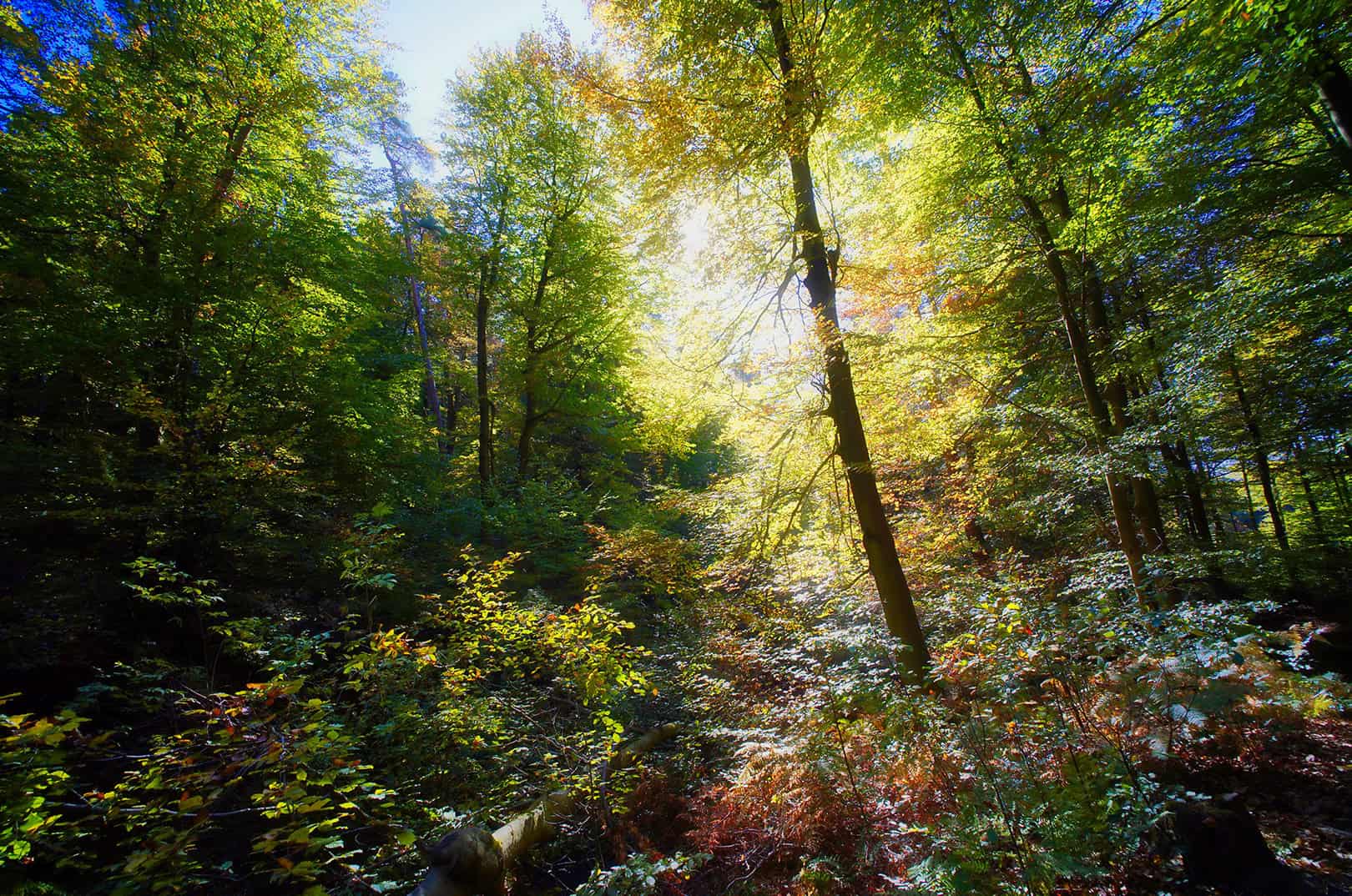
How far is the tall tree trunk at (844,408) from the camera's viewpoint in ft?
19.2

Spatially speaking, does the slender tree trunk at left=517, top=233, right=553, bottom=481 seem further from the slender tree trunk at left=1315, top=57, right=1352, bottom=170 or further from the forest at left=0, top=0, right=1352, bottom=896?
the slender tree trunk at left=1315, top=57, right=1352, bottom=170

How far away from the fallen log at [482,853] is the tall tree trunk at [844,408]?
149 inches

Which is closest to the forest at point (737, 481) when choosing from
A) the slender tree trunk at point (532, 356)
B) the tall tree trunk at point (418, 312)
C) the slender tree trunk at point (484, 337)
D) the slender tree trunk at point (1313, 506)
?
the slender tree trunk at point (484, 337)

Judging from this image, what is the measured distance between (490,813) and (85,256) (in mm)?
8515

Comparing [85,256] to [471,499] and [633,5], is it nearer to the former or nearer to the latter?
[471,499]

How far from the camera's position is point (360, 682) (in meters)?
4.22

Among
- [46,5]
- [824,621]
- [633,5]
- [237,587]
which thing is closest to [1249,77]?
[633,5]

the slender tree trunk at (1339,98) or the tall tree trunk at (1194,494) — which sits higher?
the slender tree trunk at (1339,98)

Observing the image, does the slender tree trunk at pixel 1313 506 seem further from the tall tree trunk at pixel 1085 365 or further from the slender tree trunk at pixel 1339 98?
the slender tree trunk at pixel 1339 98

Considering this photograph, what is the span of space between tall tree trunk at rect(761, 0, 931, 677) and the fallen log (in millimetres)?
3784

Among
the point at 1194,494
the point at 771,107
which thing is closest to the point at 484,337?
the point at 771,107

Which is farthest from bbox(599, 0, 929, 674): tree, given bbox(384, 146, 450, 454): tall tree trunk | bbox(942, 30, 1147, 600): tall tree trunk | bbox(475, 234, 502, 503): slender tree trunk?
bbox(384, 146, 450, 454): tall tree trunk

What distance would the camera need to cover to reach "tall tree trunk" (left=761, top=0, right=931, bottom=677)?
5867mm

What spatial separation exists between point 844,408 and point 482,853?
228 inches
